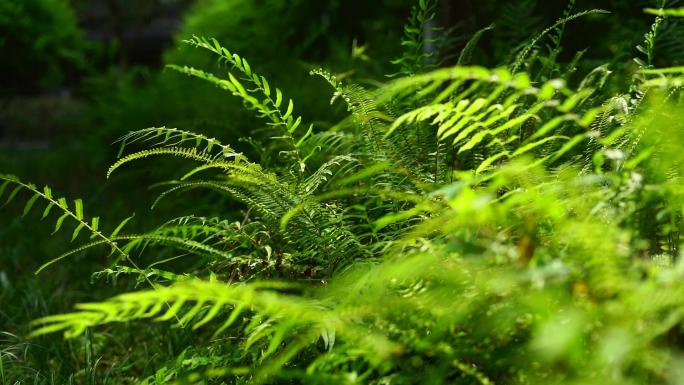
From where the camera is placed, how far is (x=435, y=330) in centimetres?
138

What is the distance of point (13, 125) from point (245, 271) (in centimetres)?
948

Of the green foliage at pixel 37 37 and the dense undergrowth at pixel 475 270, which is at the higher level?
the dense undergrowth at pixel 475 270

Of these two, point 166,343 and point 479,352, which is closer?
point 479,352

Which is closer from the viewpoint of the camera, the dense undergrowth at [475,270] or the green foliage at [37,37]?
the dense undergrowth at [475,270]

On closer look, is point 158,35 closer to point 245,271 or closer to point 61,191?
point 61,191

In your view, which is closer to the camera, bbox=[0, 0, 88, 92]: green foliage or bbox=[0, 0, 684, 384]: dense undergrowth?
bbox=[0, 0, 684, 384]: dense undergrowth

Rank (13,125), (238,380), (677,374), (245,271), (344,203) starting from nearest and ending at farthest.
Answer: (677,374) → (238,380) → (245,271) → (344,203) → (13,125)

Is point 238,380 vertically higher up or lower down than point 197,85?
higher up

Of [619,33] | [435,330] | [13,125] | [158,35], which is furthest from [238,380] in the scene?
[158,35]

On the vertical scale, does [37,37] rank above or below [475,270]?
below

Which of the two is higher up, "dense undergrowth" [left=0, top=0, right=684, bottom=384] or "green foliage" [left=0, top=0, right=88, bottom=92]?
"dense undergrowth" [left=0, top=0, right=684, bottom=384]

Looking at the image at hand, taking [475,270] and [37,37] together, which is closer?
[475,270]

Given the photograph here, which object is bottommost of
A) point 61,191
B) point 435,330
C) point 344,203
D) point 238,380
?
point 61,191

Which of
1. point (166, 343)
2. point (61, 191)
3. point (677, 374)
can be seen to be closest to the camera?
point (677, 374)
